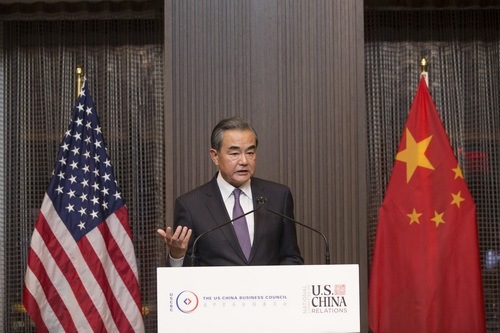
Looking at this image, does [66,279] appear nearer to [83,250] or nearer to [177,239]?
[83,250]

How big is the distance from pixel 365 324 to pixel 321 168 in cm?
89

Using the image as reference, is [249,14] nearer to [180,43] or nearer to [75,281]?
[180,43]

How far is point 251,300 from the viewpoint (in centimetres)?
257

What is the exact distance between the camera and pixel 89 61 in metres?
5.48

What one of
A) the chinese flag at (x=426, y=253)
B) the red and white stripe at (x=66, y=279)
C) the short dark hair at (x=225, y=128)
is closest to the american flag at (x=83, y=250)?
the red and white stripe at (x=66, y=279)

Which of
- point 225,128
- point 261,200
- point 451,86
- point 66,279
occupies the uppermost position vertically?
point 451,86

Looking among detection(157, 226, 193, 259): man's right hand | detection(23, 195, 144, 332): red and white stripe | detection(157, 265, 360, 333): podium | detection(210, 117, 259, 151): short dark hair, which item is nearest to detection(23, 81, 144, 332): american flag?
detection(23, 195, 144, 332): red and white stripe

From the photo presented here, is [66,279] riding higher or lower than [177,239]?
lower

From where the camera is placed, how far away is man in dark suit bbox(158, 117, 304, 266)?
3338 mm

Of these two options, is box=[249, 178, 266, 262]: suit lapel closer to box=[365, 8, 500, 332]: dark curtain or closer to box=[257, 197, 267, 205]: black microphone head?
box=[257, 197, 267, 205]: black microphone head

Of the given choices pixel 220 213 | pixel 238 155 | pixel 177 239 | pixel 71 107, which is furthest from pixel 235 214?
pixel 71 107

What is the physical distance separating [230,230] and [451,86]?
2669 millimetres

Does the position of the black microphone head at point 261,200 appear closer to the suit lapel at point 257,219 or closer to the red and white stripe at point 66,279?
the suit lapel at point 257,219

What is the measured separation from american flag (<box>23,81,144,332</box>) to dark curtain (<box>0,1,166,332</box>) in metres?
0.46
